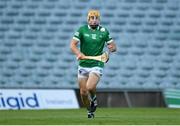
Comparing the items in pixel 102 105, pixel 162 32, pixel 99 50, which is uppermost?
pixel 99 50

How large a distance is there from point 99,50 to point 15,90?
7535mm

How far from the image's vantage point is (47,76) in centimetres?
2486

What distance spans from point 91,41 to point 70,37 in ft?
34.6

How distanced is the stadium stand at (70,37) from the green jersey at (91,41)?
868 cm

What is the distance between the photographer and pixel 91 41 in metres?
15.3

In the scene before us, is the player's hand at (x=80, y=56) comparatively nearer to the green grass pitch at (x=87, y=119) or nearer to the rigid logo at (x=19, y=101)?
the green grass pitch at (x=87, y=119)

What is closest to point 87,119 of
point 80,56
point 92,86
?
point 92,86

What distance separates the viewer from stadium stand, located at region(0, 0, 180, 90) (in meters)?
24.8

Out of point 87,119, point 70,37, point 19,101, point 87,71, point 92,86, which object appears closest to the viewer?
point 87,119

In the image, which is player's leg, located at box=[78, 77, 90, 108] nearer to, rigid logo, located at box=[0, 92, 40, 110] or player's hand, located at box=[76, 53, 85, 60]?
player's hand, located at box=[76, 53, 85, 60]

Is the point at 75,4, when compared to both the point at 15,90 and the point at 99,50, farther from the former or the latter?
the point at 99,50

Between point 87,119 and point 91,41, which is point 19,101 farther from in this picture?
point 87,119

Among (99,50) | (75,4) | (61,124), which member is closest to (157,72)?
(75,4)

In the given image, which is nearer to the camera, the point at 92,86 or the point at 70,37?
the point at 92,86
